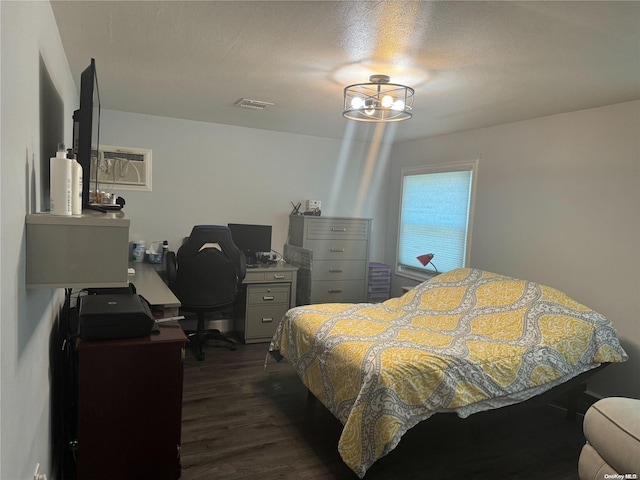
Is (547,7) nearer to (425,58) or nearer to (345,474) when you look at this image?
(425,58)

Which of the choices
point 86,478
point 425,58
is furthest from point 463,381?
point 86,478

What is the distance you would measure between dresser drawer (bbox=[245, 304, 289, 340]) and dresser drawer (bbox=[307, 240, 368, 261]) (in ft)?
2.38

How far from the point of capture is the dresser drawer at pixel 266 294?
14.1ft

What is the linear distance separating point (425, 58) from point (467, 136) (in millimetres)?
2196

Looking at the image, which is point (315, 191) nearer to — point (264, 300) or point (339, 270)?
point (339, 270)

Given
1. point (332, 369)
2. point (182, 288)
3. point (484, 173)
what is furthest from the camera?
point (484, 173)

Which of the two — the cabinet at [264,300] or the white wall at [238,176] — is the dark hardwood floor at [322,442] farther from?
the white wall at [238,176]

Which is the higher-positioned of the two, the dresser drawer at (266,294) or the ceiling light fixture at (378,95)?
the ceiling light fixture at (378,95)

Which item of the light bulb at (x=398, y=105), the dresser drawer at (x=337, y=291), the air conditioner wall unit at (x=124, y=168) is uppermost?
the light bulb at (x=398, y=105)

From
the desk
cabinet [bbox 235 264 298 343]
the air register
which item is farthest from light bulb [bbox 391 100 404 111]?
cabinet [bbox 235 264 298 343]

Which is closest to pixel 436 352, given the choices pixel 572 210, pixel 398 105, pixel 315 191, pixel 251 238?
pixel 398 105

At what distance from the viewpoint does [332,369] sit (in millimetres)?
2516

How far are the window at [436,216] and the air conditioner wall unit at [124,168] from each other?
295 centimetres

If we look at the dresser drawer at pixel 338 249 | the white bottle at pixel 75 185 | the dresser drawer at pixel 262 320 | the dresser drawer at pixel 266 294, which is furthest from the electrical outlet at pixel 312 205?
the white bottle at pixel 75 185
